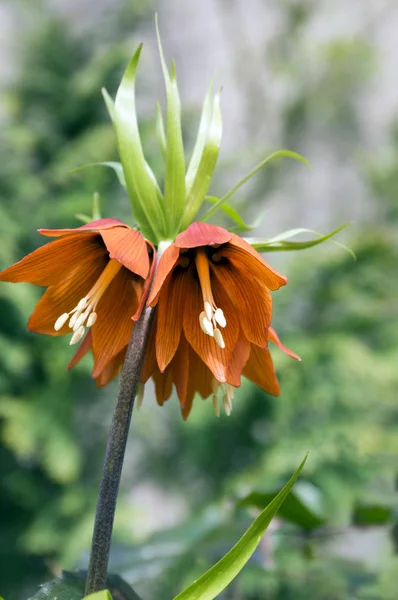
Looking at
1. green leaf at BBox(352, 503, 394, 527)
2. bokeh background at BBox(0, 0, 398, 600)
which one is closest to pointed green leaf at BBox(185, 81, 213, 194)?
green leaf at BBox(352, 503, 394, 527)

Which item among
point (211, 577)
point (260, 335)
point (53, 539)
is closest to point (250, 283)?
point (260, 335)

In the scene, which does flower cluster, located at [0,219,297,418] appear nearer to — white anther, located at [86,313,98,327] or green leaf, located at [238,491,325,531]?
white anther, located at [86,313,98,327]

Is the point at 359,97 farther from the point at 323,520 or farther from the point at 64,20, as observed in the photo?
the point at 323,520

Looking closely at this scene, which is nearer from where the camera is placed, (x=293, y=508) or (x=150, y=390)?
(x=293, y=508)

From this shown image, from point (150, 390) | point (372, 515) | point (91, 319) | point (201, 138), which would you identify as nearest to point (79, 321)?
point (91, 319)

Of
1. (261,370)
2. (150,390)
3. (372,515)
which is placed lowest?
(372,515)

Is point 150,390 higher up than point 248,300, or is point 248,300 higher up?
point 150,390

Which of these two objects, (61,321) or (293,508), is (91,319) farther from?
(293,508)
